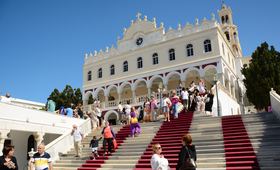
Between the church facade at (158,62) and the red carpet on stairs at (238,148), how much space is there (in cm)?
1460

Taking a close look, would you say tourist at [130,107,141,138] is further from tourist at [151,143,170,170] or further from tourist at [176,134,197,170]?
tourist at [176,134,197,170]

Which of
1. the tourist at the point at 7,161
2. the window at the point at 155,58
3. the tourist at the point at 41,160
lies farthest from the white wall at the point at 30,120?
the window at the point at 155,58

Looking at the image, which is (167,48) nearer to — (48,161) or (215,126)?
(215,126)

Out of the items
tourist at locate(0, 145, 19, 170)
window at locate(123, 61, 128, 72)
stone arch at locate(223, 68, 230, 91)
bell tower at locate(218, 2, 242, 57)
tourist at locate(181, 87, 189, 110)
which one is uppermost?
bell tower at locate(218, 2, 242, 57)

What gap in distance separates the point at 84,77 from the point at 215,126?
1142 inches

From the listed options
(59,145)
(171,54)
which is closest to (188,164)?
(59,145)

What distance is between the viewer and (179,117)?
16328 mm

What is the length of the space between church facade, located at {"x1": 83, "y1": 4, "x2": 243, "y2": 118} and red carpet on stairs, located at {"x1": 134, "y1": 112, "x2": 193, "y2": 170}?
11.6 meters

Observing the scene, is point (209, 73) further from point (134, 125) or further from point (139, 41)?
point (134, 125)

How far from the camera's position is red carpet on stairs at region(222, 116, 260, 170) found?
28.2ft

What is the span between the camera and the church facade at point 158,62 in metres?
30.0

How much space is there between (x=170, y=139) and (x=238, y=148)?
3555 millimetres

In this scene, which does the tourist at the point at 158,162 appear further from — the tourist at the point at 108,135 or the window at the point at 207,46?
the window at the point at 207,46

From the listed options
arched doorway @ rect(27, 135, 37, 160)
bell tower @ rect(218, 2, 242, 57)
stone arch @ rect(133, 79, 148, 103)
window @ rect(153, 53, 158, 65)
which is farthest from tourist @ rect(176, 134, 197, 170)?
bell tower @ rect(218, 2, 242, 57)
